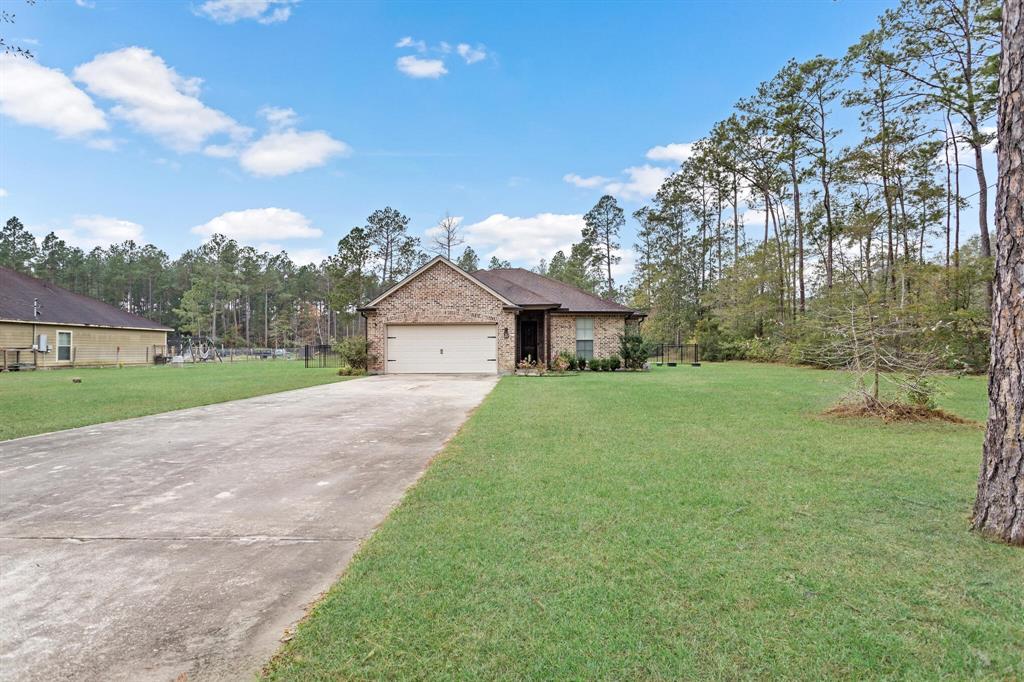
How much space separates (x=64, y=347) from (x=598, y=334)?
25922mm

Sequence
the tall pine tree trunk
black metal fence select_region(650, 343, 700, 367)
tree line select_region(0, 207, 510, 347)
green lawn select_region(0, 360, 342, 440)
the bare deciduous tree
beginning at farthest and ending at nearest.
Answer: tree line select_region(0, 207, 510, 347) < the bare deciduous tree < black metal fence select_region(650, 343, 700, 367) < green lawn select_region(0, 360, 342, 440) < the tall pine tree trunk

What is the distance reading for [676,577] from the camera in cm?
246

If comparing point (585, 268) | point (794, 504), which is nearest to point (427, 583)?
point (794, 504)

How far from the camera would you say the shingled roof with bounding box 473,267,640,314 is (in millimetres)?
19844

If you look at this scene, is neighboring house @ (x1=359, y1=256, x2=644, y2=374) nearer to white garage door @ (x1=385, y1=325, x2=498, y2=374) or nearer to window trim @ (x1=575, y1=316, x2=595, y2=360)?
white garage door @ (x1=385, y1=325, x2=498, y2=374)

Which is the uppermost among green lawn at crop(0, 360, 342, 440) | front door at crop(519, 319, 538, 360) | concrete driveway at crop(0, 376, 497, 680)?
front door at crop(519, 319, 538, 360)

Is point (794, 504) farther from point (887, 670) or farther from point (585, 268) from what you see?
point (585, 268)

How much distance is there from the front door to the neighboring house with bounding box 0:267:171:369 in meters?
22.2

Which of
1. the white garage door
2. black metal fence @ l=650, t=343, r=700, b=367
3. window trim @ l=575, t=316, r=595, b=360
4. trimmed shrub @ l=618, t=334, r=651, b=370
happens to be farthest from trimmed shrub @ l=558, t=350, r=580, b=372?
black metal fence @ l=650, t=343, r=700, b=367

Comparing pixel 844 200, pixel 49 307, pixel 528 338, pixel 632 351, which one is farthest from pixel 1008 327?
pixel 49 307

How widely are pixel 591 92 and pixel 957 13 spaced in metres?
14.0

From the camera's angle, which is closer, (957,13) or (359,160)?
(957,13)

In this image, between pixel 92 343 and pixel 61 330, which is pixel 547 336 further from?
pixel 92 343

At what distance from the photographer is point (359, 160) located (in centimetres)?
2277
